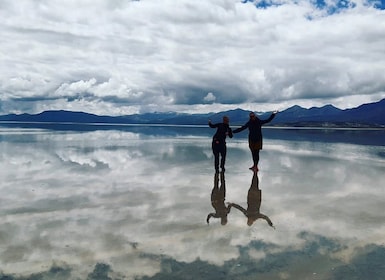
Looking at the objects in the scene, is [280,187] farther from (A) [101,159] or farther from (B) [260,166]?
(A) [101,159]

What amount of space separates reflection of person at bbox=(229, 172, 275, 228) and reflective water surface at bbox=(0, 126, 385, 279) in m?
0.03

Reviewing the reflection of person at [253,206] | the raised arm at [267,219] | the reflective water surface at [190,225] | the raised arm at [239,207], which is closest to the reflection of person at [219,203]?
the reflective water surface at [190,225]

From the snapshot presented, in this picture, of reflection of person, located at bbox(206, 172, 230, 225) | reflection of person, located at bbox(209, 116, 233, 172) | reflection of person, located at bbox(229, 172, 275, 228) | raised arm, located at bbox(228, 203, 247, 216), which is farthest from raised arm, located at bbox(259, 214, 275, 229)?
reflection of person, located at bbox(209, 116, 233, 172)

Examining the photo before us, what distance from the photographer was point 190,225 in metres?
8.65

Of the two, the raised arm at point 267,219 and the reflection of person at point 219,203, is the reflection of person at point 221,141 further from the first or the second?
the raised arm at point 267,219

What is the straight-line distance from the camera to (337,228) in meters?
8.47

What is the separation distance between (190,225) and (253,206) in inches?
105

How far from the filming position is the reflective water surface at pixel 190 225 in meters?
6.20

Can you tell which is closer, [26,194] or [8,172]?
[26,194]

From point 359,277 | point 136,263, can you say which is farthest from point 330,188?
point 136,263

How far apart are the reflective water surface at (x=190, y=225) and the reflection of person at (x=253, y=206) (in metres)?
0.03

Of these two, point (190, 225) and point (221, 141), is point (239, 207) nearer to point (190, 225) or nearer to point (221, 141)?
point (190, 225)

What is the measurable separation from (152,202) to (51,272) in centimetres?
515

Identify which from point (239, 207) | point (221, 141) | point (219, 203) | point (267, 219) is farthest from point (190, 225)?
point (221, 141)
